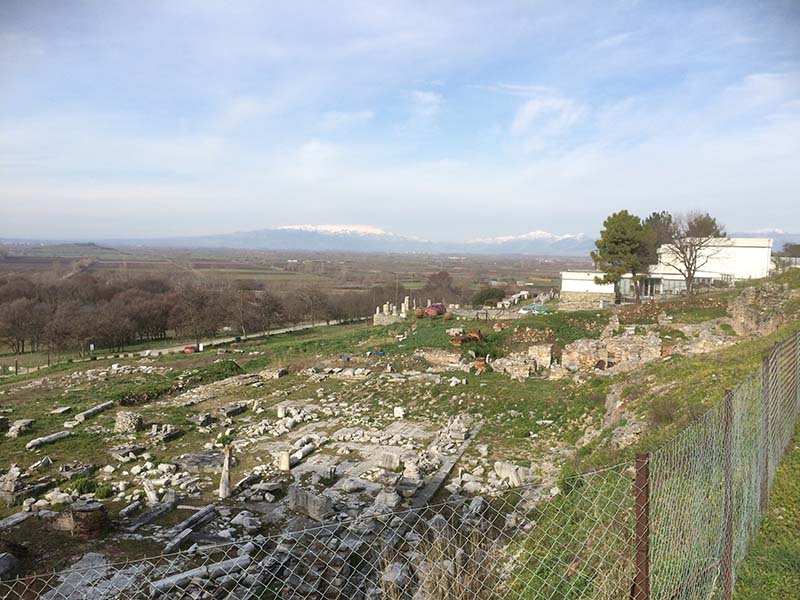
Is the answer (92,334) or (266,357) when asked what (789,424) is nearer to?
(266,357)

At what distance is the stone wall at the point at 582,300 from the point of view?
132ft

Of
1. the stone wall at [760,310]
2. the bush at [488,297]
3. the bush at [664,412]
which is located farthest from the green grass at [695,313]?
the bush at [488,297]

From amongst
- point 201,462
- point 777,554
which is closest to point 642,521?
point 777,554

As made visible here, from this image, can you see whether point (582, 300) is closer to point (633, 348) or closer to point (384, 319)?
point (384, 319)

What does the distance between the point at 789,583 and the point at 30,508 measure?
44.8 feet

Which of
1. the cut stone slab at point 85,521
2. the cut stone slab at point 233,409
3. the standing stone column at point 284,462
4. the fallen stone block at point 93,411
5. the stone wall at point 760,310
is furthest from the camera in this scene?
the stone wall at point 760,310

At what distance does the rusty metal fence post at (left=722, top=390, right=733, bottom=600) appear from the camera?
4.65 metres

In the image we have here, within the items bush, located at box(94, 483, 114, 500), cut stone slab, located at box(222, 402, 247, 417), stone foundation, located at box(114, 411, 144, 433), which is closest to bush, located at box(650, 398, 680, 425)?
bush, located at box(94, 483, 114, 500)

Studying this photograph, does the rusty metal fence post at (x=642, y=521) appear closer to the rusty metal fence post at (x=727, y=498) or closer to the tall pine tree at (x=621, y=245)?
the rusty metal fence post at (x=727, y=498)

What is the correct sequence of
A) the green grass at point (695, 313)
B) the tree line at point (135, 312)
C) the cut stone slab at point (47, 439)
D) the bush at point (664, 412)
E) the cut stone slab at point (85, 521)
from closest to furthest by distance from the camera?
the cut stone slab at point (85, 521), the bush at point (664, 412), the cut stone slab at point (47, 439), the green grass at point (695, 313), the tree line at point (135, 312)

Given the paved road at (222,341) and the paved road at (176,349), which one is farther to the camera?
the paved road at (222,341)

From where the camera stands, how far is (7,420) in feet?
58.7

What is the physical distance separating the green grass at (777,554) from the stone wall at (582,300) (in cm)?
3403

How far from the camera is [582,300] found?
42406 millimetres
